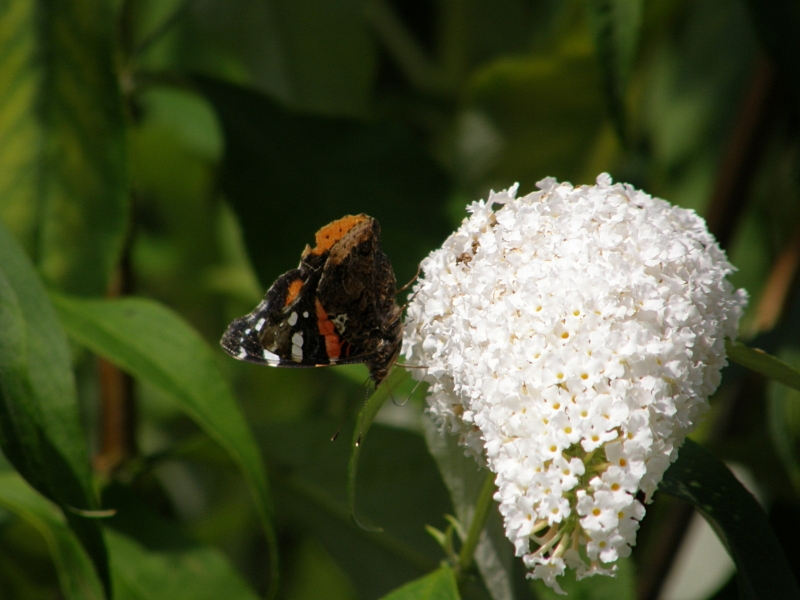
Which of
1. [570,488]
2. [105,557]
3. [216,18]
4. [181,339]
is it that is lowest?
[105,557]

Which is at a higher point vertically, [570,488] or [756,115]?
[756,115]

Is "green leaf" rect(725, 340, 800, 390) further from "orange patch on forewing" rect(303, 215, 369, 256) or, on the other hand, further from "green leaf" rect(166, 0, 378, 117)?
"green leaf" rect(166, 0, 378, 117)

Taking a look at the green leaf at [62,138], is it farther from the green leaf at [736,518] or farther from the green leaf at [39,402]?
the green leaf at [736,518]

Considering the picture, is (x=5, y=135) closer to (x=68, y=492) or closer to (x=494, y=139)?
(x=68, y=492)

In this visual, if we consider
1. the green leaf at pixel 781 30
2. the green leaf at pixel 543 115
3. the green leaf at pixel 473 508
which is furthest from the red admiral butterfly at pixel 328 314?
the green leaf at pixel 543 115

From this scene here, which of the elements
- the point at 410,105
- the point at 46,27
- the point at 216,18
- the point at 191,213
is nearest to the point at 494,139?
the point at 410,105
